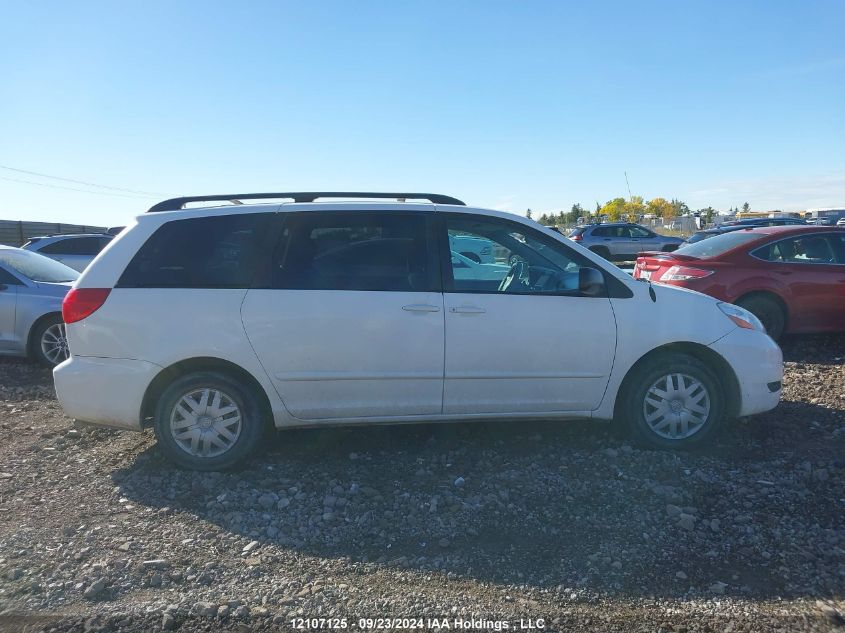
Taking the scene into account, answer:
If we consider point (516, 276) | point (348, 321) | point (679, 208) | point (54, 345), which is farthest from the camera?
point (679, 208)

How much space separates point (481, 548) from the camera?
3721 mm

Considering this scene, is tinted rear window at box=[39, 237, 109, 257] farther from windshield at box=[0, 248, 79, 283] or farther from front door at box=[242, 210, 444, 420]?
front door at box=[242, 210, 444, 420]

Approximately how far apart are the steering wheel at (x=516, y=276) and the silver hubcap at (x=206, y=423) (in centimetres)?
204

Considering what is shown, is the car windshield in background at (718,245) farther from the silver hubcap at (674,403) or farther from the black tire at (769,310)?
the silver hubcap at (674,403)

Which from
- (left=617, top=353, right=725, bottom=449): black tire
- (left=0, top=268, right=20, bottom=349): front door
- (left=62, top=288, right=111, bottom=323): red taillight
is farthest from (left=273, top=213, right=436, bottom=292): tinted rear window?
(left=0, top=268, right=20, bottom=349): front door

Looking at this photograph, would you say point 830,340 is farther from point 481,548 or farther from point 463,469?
point 481,548

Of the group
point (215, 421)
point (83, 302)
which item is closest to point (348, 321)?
point (215, 421)

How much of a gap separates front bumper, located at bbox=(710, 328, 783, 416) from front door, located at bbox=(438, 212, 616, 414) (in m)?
0.91

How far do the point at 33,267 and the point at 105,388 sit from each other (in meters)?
4.86

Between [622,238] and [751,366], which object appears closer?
[751,366]

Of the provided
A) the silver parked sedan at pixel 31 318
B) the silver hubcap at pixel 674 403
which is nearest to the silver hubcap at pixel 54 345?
the silver parked sedan at pixel 31 318

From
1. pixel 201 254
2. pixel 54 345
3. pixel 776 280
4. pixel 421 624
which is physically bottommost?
pixel 421 624

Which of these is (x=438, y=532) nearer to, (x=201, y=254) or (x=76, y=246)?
(x=201, y=254)

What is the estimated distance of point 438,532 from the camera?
3906mm
